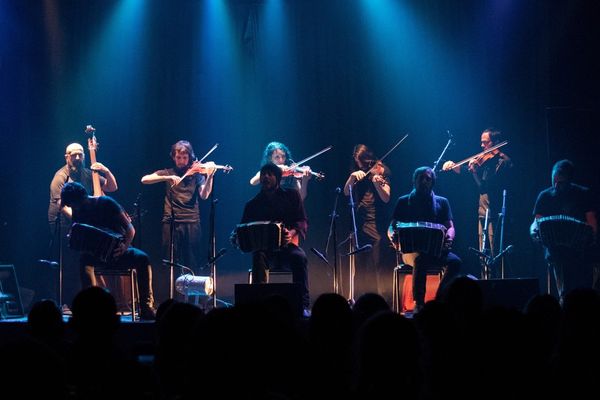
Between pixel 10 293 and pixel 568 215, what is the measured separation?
7165mm

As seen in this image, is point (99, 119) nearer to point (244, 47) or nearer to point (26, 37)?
point (26, 37)

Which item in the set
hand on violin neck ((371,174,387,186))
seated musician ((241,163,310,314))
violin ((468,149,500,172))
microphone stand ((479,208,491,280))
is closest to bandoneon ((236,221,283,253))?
seated musician ((241,163,310,314))

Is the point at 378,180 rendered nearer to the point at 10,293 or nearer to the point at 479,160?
the point at 479,160

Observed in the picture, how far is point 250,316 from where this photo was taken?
2287 mm

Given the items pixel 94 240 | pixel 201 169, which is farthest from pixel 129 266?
pixel 201 169

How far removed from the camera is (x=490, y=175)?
11.3m

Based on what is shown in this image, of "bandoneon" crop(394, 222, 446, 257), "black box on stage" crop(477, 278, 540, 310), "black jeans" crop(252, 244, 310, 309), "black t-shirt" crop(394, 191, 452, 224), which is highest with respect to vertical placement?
"black t-shirt" crop(394, 191, 452, 224)

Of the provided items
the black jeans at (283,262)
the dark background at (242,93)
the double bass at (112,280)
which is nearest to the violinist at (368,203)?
the dark background at (242,93)

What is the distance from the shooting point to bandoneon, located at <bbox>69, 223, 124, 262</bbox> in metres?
8.33

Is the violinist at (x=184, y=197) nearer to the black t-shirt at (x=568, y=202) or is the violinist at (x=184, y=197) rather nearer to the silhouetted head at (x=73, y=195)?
the silhouetted head at (x=73, y=195)

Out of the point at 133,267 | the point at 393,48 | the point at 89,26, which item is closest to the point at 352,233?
the point at 133,267

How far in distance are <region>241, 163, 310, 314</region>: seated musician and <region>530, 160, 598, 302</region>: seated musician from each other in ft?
9.64

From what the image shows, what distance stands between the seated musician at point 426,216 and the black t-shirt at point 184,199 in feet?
11.2

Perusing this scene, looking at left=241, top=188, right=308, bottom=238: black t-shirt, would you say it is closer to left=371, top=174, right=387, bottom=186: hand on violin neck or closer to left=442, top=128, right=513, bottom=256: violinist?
left=371, top=174, right=387, bottom=186: hand on violin neck
